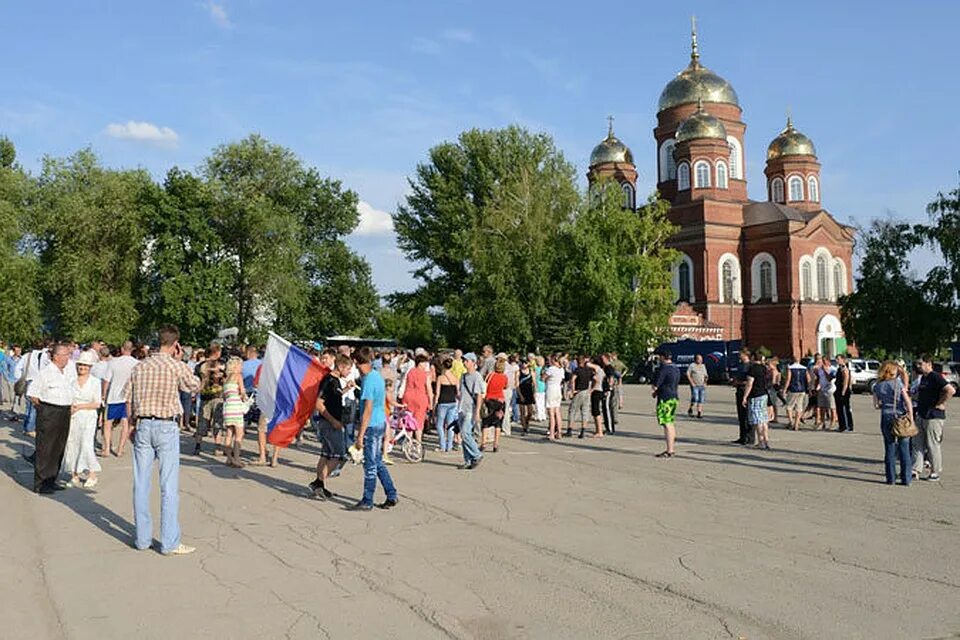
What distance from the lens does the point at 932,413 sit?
11.3 metres

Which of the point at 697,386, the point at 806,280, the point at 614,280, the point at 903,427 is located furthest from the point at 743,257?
the point at 903,427

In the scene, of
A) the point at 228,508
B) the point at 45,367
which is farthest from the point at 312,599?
the point at 45,367

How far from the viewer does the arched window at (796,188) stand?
68.1 metres

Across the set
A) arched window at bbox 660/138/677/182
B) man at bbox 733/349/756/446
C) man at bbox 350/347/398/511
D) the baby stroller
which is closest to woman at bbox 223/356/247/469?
the baby stroller

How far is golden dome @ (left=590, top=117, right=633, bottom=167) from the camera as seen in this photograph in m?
72.2

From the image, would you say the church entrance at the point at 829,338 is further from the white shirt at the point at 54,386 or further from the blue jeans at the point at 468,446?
the white shirt at the point at 54,386

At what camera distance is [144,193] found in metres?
43.6

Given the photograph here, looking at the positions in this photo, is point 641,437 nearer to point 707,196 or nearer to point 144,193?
point 144,193

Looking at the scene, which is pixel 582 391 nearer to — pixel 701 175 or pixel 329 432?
pixel 329 432

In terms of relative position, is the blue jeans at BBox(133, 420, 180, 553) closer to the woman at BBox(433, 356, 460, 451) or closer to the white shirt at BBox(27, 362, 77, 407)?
the white shirt at BBox(27, 362, 77, 407)

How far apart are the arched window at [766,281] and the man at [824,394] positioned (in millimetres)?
42840

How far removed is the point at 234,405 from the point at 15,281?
33.2 meters

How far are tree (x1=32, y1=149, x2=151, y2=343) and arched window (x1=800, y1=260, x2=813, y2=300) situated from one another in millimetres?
42558

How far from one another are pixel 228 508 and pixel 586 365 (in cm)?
956
